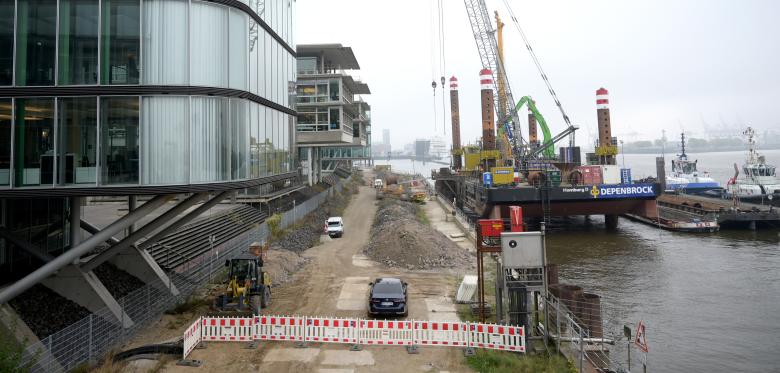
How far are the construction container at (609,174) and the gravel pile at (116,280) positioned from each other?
45.5 metres

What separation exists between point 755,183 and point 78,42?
78.2 meters

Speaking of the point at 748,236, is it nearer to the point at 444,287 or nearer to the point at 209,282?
the point at 444,287

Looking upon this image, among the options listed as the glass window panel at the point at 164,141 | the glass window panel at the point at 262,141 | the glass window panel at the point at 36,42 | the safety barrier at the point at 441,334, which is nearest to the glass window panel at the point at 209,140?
the glass window panel at the point at 164,141

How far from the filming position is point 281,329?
15047 mm

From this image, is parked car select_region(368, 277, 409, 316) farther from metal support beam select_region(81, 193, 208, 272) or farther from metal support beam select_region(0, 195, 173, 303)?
metal support beam select_region(0, 195, 173, 303)

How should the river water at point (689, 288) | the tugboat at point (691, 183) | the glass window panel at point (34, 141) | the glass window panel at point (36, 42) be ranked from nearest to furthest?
the glass window panel at point (34, 141)
the glass window panel at point (36, 42)
the river water at point (689, 288)
the tugboat at point (691, 183)

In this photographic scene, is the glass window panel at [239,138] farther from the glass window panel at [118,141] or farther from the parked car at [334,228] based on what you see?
the parked car at [334,228]

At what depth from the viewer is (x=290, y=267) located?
1016 inches

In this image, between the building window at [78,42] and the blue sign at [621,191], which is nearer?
the building window at [78,42]

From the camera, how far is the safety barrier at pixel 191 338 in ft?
45.0

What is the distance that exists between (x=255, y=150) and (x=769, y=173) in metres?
73.9

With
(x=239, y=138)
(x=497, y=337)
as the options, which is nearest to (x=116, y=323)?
(x=239, y=138)

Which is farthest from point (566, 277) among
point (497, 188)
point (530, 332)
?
point (497, 188)

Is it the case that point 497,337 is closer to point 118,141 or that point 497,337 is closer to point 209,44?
point 118,141
